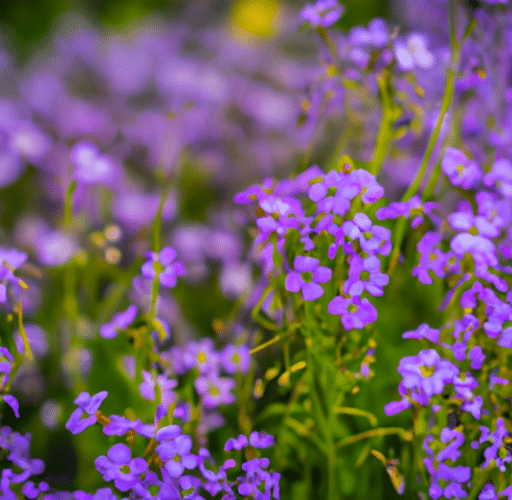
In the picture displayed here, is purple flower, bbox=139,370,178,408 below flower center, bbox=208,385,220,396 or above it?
above

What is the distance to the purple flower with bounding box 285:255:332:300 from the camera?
716mm

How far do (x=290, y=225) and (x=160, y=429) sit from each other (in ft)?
1.06

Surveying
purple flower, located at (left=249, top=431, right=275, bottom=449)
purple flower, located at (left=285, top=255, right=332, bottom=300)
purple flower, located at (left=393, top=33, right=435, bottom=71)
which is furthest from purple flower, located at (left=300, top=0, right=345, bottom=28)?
purple flower, located at (left=249, top=431, right=275, bottom=449)

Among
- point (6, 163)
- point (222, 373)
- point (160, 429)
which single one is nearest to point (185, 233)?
point (222, 373)

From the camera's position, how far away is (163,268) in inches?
32.9

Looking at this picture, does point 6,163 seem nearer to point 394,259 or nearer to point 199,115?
point 199,115

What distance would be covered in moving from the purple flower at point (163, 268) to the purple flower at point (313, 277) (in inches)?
7.7

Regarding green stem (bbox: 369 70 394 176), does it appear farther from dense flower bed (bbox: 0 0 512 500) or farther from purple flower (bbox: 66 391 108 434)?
purple flower (bbox: 66 391 108 434)

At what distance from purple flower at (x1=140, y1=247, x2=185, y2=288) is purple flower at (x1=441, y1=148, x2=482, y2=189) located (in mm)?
481

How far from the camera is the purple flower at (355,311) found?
0.72m

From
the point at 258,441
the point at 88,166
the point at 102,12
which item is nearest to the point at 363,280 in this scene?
the point at 258,441

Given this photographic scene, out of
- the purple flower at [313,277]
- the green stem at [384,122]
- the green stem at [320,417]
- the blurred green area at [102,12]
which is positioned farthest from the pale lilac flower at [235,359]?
the blurred green area at [102,12]

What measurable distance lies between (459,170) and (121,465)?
702 mm

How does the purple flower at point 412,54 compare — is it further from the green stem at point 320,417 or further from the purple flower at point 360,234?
the green stem at point 320,417
